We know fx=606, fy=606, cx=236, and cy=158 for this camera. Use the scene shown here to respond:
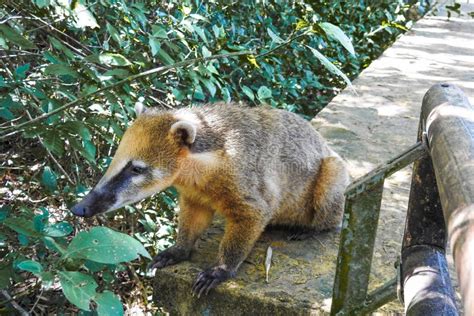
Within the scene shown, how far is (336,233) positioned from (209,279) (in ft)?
2.86

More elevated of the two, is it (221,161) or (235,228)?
(221,161)

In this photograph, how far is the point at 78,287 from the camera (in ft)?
5.02

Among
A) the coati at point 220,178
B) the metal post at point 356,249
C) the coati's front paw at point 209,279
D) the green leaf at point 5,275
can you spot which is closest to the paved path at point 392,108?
the coati at point 220,178

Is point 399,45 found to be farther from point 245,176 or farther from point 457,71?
point 245,176

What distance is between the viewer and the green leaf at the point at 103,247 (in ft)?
4.96

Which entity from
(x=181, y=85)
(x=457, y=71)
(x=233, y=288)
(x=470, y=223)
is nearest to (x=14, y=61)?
(x=181, y=85)

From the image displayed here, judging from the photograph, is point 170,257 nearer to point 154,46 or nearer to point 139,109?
point 139,109

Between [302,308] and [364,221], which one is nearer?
[364,221]

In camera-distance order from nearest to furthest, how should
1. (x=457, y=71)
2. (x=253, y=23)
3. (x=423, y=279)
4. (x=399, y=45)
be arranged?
1. (x=423, y=279)
2. (x=253, y=23)
3. (x=457, y=71)
4. (x=399, y=45)

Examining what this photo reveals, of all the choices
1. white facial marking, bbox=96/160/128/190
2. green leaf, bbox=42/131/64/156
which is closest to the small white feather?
white facial marking, bbox=96/160/128/190

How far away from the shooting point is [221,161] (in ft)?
9.38

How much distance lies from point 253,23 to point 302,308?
3471 millimetres

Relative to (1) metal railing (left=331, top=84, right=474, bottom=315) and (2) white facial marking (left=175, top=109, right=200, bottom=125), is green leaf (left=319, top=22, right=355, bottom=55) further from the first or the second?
(2) white facial marking (left=175, top=109, right=200, bottom=125)

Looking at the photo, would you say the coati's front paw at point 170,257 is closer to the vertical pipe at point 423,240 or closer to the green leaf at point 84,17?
the green leaf at point 84,17
